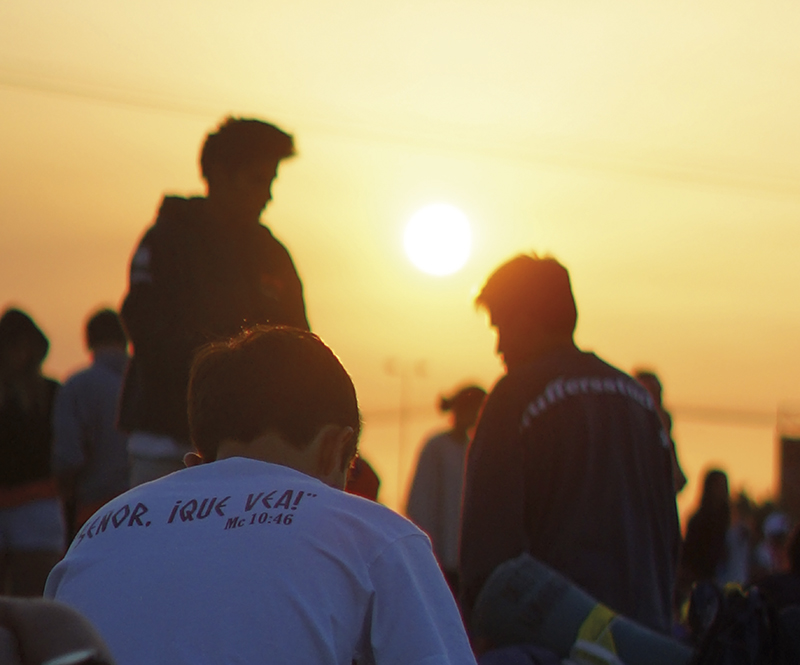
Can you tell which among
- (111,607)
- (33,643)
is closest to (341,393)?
(111,607)

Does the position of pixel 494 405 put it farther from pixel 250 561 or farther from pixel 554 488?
pixel 250 561

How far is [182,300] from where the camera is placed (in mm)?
4496

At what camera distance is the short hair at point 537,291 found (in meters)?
4.38

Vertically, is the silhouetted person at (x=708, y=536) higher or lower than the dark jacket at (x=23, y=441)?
lower

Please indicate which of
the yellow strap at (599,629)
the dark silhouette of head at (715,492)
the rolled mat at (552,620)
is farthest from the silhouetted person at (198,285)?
the dark silhouette of head at (715,492)

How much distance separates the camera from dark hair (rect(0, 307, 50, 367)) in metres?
6.40

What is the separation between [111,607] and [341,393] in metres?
0.61

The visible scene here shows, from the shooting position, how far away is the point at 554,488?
13.8 ft

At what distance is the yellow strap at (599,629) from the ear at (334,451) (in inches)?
52.4

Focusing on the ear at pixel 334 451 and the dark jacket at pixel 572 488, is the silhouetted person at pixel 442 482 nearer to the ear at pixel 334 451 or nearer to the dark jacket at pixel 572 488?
the dark jacket at pixel 572 488

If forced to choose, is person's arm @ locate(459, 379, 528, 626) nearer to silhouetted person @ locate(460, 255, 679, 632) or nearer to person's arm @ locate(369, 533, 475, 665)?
silhouetted person @ locate(460, 255, 679, 632)

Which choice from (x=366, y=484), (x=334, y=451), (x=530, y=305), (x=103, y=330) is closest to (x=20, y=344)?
(x=103, y=330)

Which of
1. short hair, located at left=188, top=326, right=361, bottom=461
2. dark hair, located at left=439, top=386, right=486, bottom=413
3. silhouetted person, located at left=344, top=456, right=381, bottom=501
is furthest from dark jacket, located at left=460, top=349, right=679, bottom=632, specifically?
dark hair, located at left=439, top=386, right=486, bottom=413

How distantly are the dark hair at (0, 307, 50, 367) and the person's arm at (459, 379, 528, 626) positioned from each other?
120 inches
